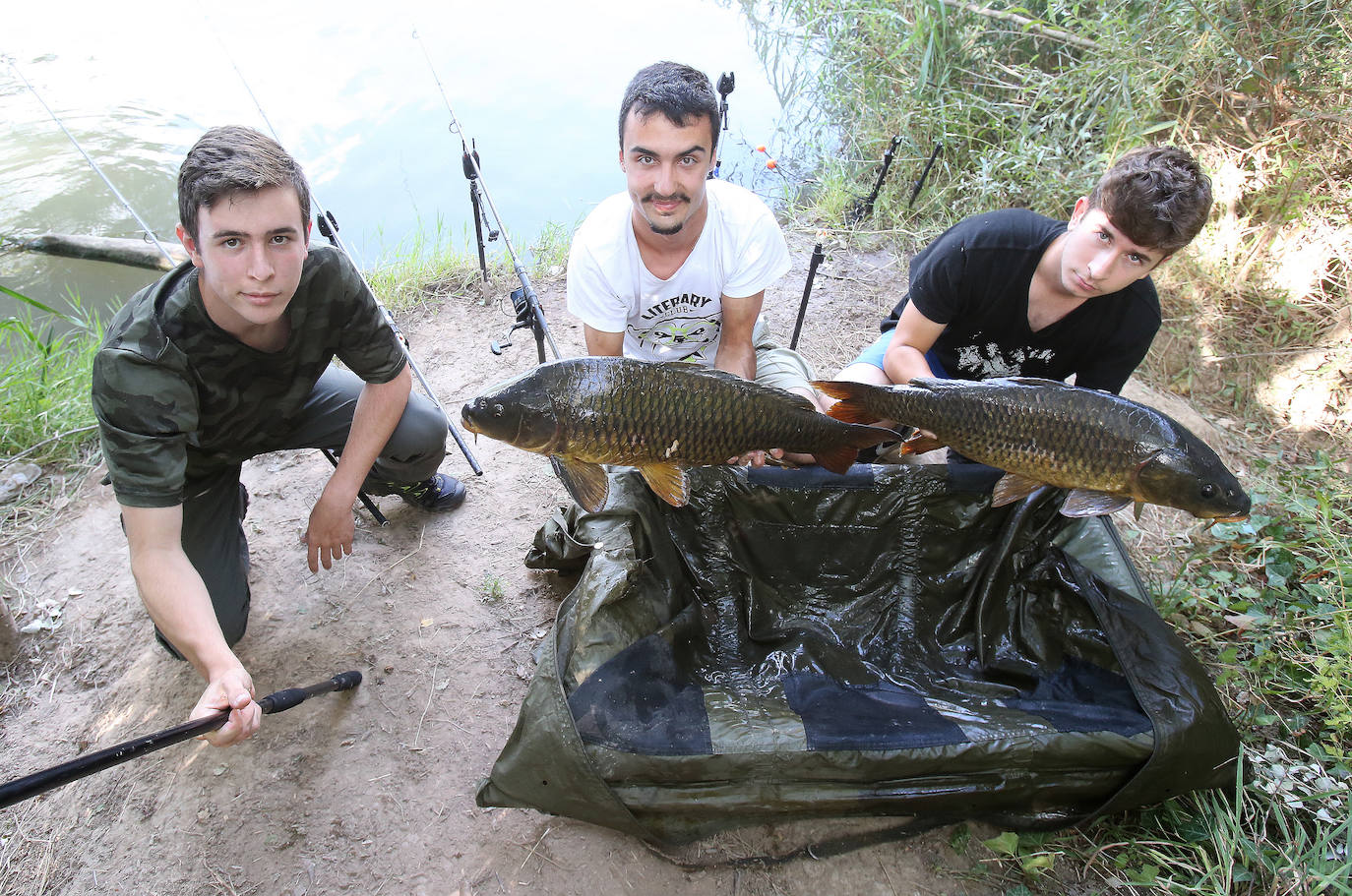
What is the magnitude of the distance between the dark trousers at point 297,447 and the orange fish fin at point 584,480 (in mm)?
870

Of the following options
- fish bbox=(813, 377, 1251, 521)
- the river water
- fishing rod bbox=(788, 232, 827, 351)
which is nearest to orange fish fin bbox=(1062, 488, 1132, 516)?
fish bbox=(813, 377, 1251, 521)

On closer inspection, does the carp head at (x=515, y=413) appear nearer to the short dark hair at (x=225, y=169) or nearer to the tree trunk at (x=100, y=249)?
the short dark hair at (x=225, y=169)

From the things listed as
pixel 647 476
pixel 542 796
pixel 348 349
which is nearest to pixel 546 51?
pixel 348 349

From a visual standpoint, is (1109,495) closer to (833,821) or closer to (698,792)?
(833,821)

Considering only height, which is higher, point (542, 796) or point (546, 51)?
point (546, 51)

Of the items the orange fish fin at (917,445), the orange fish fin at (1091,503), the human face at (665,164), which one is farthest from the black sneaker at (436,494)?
the orange fish fin at (1091,503)

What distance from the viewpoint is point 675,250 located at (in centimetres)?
226

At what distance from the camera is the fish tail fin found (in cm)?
185

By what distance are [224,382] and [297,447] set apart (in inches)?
21.5

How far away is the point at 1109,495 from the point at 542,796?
5.10ft

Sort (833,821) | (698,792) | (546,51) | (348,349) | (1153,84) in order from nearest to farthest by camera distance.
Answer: (698,792), (833,821), (348,349), (1153,84), (546,51)

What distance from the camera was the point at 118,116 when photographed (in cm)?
708

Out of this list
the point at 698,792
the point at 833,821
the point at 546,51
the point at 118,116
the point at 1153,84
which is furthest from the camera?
the point at 546,51

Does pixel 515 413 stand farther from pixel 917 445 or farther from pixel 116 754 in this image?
pixel 917 445
